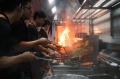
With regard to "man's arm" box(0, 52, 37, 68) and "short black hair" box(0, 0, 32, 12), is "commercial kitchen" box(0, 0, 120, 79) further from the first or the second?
"short black hair" box(0, 0, 32, 12)

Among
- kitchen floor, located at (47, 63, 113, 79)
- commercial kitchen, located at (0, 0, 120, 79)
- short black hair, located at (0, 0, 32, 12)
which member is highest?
short black hair, located at (0, 0, 32, 12)

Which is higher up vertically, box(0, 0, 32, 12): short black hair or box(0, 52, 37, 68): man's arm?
box(0, 0, 32, 12): short black hair

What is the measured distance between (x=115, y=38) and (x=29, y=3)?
3251 millimetres

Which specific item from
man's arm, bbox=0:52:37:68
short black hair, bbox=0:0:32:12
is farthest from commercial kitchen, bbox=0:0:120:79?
short black hair, bbox=0:0:32:12

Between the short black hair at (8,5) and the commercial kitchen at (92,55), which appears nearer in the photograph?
the short black hair at (8,5)

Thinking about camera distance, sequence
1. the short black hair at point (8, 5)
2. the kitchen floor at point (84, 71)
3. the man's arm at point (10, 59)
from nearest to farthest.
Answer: the man's arm at point (10, 59) → the short black hair at point (8, 5) → the kitchen floor at point (84, 71)

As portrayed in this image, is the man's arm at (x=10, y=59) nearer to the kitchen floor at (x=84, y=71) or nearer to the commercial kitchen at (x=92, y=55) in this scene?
the commercial kitchen at (x=92, y=55)

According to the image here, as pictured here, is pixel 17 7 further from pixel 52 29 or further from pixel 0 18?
pixel 52 29

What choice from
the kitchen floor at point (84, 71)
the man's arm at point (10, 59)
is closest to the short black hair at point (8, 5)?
the man's arm at point (10, 59)

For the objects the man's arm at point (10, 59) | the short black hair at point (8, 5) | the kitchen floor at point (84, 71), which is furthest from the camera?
the kitchen floor at point (84, 71)

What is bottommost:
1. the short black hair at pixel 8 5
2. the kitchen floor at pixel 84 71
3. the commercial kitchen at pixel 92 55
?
the kitchen floor at pixel 84 71

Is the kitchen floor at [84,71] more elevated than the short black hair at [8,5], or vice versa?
the short black hair at [8,5]

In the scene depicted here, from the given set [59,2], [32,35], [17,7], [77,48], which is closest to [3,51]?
[17,7]

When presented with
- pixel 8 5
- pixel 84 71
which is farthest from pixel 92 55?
pixel 8 5
